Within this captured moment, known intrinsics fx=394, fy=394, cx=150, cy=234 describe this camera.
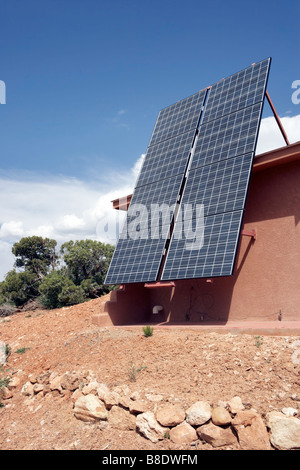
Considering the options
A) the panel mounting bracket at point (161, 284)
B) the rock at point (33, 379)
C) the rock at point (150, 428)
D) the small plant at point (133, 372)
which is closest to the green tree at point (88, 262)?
the panel mounting bracket at point (161, 284)

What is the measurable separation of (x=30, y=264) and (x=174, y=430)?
1015 inches

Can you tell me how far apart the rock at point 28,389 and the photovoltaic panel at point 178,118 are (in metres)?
11.5

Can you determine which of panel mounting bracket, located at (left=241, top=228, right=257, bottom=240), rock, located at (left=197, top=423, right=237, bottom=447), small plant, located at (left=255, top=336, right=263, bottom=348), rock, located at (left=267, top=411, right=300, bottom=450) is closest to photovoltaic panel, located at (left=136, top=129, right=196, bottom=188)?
panel mounting bracket, located at (left=241, top=228, right=257, bottom=240)

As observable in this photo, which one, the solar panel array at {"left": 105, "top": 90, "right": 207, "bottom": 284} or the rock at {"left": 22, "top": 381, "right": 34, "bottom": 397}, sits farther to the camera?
the solar panel array at {"left": 105, "top": 90, "right": 207, "bottom": 284}

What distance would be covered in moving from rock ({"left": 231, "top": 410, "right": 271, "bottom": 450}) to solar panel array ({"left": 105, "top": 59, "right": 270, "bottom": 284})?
189 inches

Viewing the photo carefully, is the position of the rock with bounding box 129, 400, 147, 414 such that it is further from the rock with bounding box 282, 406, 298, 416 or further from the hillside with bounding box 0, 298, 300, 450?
the rock with bounding box 282, 406, 298, 416

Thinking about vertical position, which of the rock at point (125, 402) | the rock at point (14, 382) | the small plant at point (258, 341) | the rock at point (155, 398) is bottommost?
the rock at point (14, 382)

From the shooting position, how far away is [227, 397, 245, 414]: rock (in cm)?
733

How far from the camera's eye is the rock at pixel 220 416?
7.17 metres

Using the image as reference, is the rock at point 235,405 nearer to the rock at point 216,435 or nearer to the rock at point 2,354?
the rock at point 216,435

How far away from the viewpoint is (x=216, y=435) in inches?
274

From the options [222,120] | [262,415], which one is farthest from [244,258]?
[262,415]

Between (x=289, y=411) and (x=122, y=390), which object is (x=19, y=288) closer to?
(x=122, y=390)

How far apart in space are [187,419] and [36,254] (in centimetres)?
2586
